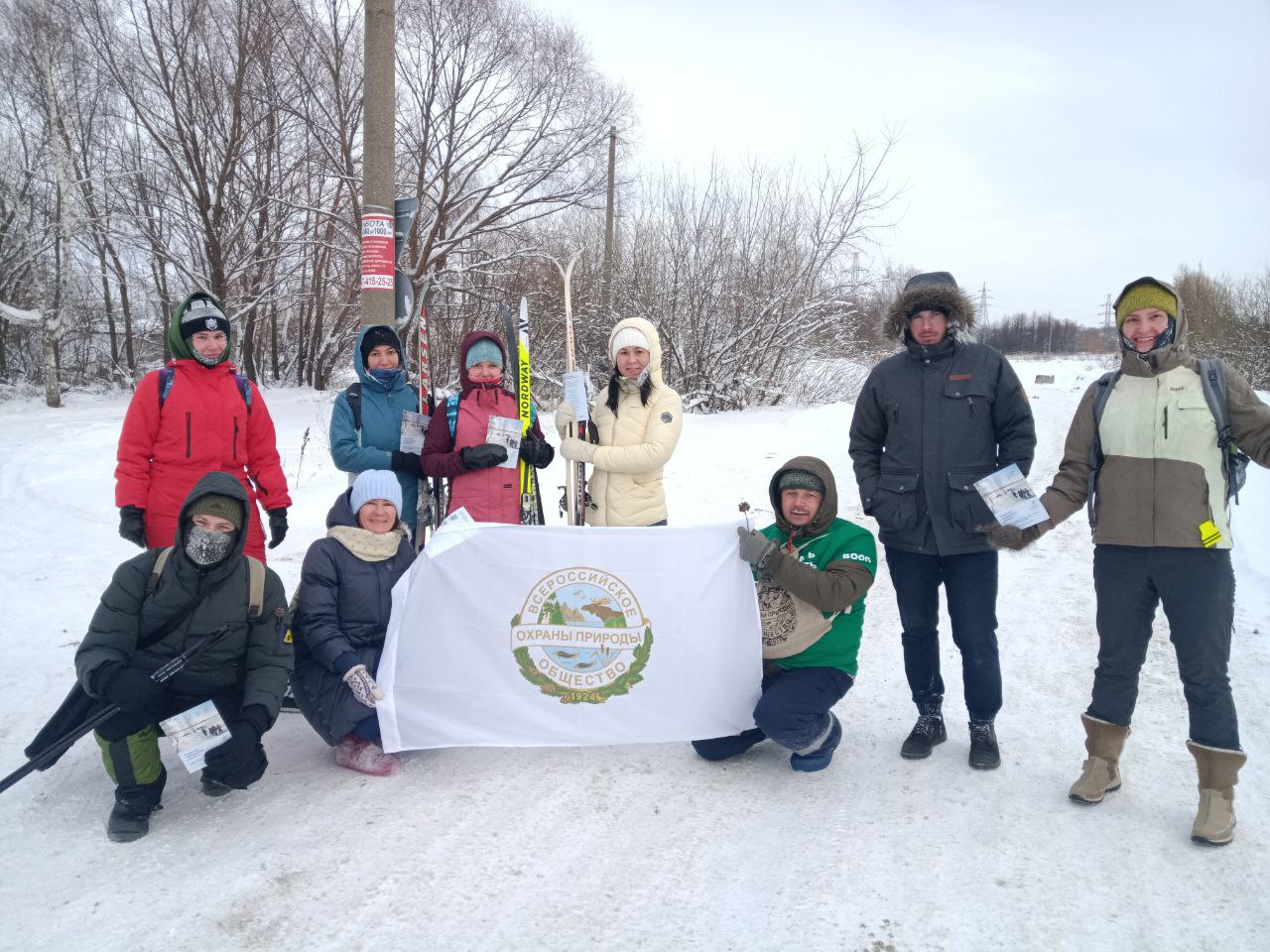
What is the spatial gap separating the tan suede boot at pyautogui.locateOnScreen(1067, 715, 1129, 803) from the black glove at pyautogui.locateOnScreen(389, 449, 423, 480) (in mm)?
3587

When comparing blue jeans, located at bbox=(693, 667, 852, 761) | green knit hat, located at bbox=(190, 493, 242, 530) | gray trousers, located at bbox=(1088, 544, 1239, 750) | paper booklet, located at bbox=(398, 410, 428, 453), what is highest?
paper booklet, located at bbox=(398, 410, 428, 453)

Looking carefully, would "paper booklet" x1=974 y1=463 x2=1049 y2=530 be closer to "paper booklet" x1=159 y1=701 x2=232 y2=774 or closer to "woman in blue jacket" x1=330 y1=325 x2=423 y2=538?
"woman in blue jacket" x1=330 y1=325 x2=423 y2=538

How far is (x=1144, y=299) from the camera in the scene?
3.34 m

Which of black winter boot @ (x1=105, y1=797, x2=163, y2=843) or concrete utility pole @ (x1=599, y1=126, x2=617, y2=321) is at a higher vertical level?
concrete utility pole @ (x1=599, y1=126, x2=617, y2=321)

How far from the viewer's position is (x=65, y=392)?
2020cm

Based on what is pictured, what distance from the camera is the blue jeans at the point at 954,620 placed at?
374 centimetres

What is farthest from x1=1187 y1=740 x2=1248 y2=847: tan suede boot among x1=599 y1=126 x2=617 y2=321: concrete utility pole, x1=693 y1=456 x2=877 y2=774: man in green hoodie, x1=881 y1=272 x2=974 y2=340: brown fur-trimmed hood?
x1=599 y1=126 x2=617 y2=321: concrete utility pole

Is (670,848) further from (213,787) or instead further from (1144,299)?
(1144,299)

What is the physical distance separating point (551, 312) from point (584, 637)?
50.4 feet

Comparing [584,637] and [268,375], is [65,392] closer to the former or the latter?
[268,375]

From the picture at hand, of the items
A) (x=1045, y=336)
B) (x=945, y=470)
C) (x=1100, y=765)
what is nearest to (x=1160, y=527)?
(x=945, y=470)

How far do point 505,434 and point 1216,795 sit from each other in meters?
3.57

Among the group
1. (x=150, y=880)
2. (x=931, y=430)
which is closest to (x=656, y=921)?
(x=150, y=880)

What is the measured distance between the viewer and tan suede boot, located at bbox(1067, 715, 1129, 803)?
11.1 ft
